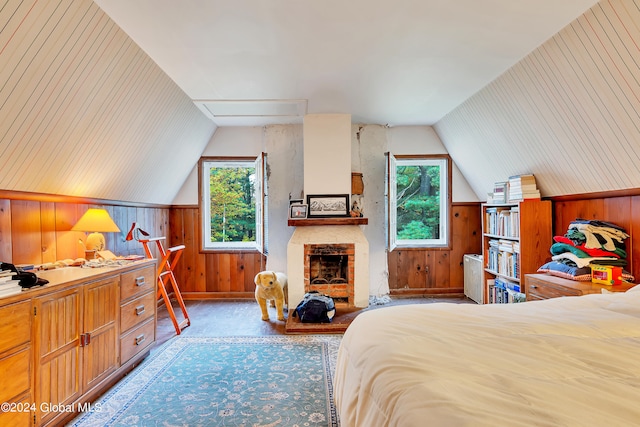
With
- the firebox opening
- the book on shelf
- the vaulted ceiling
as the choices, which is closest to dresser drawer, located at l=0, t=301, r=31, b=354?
the vaulted ceiling

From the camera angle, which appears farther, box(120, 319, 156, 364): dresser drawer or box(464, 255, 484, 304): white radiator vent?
box(464, 255, 484, 304): white radiator vent

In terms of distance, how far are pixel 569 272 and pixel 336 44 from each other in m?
2.66

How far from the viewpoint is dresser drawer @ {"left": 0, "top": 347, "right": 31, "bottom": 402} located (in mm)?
1506

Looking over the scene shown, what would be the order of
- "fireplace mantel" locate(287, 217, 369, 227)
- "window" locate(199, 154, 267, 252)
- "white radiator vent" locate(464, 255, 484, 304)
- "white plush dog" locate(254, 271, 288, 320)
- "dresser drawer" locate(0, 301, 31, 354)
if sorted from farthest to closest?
"window" locate(199, 154, 267, 252), "white radiator vent" locate(464, 255, 484, 304), "fireplace mantel" locate(287, 217, 369, 227), "white plush dog" locate(254, 271, 288, 320), "dresser drawer" locate(0, 301, 31, 354)

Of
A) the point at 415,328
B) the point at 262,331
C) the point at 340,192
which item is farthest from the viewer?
the point at 340,192

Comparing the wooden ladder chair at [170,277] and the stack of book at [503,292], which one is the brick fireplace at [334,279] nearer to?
the wooden ladder chair at [170,277]

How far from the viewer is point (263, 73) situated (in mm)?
2934

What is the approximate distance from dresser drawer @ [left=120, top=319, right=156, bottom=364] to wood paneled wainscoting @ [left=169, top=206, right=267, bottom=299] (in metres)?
1.82

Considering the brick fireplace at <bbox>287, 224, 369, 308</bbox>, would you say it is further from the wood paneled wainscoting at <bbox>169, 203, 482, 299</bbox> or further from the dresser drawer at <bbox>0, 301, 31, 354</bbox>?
the dresser drawer at <bbox>0, 301, 31, 354</bbox>

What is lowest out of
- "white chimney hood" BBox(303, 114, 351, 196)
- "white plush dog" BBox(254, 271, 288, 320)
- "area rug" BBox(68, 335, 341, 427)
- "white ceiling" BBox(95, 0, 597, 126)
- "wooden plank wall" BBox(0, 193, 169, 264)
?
"area rug" BBox(68, 335, 341, 427)

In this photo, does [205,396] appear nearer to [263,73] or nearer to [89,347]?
[89,347]

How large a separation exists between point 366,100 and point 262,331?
2.76 m

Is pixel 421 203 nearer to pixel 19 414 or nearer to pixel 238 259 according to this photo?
pixel 238 259

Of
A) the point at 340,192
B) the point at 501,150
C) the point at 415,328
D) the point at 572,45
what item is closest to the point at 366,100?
the point at 340,192
